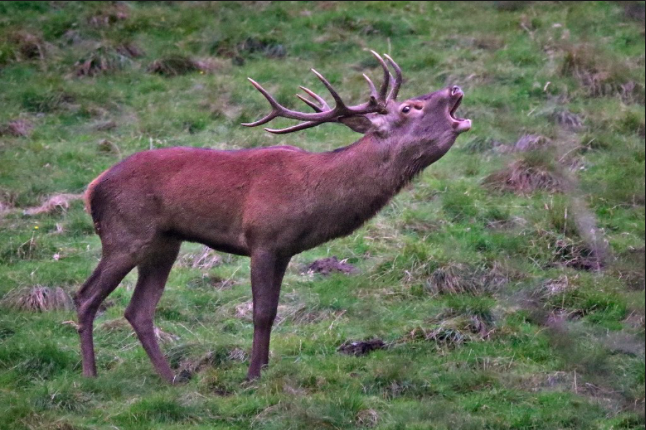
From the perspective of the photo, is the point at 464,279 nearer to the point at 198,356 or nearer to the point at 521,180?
the point at 521,180

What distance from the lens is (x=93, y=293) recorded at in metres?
6.38

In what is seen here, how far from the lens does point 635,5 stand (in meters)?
2.03

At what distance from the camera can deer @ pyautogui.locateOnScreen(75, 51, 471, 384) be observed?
6.21 metres

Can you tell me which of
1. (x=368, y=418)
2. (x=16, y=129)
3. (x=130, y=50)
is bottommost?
(x=16, y=129)

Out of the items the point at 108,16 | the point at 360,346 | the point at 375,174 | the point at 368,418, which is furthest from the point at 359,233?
the point at 108,16

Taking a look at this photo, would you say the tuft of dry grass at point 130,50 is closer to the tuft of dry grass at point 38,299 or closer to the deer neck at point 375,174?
the tuft of dry grass at point 38,299

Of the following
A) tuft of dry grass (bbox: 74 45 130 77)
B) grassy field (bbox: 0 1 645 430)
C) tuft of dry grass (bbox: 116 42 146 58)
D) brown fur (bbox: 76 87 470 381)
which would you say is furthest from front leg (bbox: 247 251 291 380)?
tuft of dry grass (bbox: 116 42 146 58)

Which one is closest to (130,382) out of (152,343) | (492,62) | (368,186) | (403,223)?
(152,343)

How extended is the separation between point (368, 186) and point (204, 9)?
7.76 meters

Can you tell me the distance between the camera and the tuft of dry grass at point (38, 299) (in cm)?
722

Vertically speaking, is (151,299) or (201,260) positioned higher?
(151,299)

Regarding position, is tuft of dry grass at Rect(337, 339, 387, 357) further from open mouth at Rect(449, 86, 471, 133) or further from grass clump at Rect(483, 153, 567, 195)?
grass clump at Rect(483, 153, 567, 195)

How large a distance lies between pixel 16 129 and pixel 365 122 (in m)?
5.23

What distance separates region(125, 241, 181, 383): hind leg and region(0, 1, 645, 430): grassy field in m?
0.16
